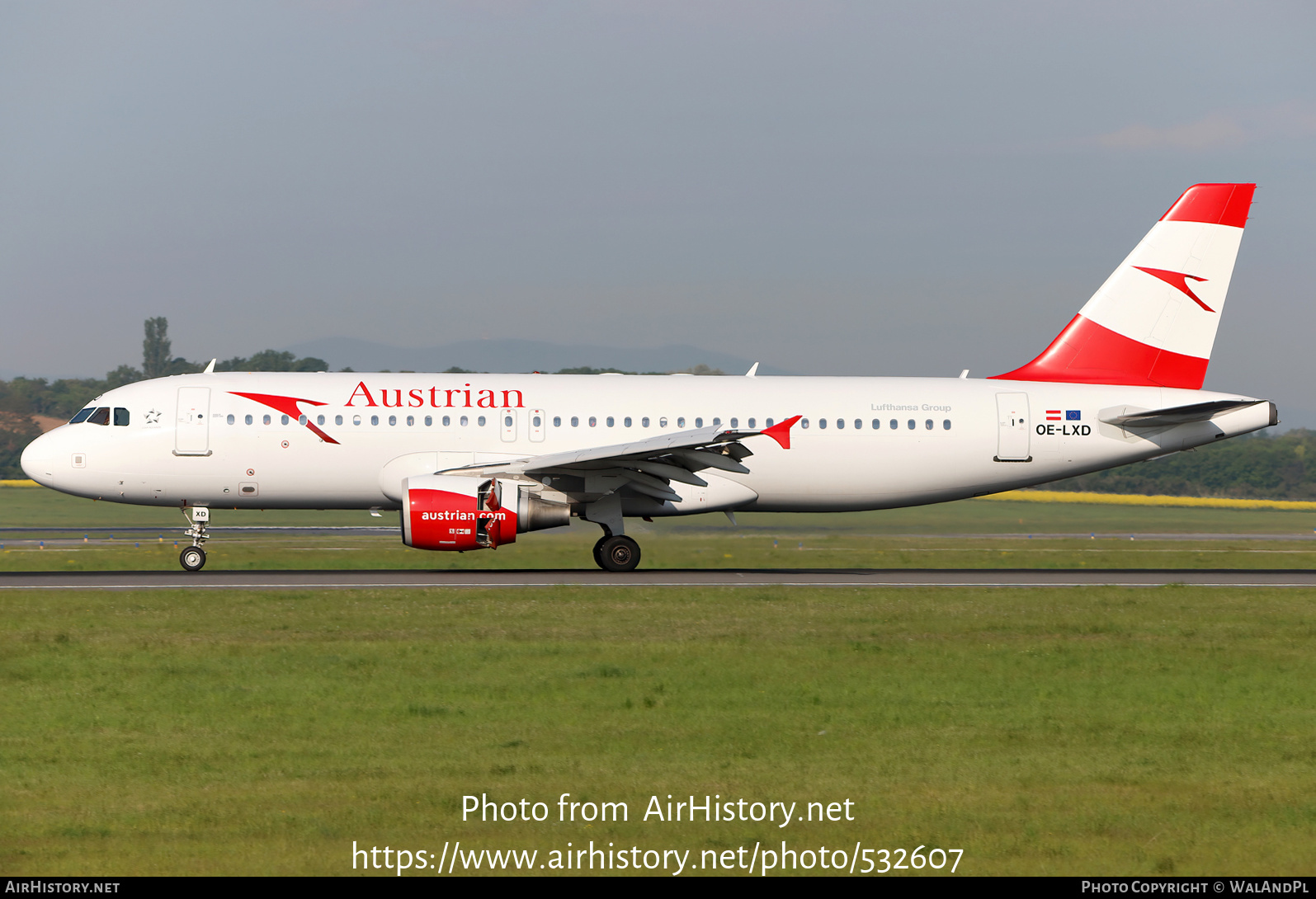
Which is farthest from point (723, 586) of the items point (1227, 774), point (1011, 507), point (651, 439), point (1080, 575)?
point (1011, 507)

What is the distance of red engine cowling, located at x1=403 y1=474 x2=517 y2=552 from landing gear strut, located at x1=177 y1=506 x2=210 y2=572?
205 inches

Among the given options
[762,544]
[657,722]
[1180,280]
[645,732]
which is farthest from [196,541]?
[1180,280]

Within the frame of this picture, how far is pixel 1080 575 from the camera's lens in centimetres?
2752

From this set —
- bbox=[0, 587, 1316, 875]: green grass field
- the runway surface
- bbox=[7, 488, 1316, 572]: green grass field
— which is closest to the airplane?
the runway surface

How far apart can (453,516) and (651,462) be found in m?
4.35

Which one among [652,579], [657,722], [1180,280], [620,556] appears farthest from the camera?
[1180,280]

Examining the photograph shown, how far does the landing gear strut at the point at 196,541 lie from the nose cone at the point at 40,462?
293cm

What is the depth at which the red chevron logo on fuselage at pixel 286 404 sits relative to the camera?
2681cm

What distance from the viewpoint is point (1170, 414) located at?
28422 mm

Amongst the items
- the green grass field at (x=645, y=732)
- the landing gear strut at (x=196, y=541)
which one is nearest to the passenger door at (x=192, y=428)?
the landing gear strut at (x=196, y=541)

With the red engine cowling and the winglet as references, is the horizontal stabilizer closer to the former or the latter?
the winglet

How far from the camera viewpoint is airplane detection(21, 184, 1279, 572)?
2659cm

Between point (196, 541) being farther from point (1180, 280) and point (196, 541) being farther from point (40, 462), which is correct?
point (1180, 280)
